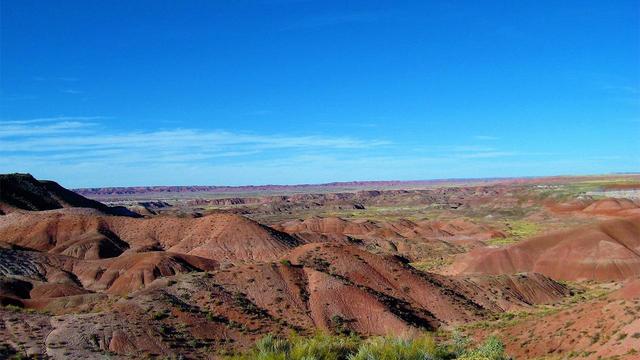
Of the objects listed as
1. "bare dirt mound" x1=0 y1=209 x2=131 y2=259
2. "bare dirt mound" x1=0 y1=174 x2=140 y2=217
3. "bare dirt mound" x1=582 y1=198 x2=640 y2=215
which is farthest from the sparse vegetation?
"bare dirt mound" x1=582 y1=198 x2=640 y2=215

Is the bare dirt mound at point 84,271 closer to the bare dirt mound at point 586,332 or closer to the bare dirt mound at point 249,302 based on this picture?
the bare dirt mound at point 249,302

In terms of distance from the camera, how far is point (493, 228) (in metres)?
121

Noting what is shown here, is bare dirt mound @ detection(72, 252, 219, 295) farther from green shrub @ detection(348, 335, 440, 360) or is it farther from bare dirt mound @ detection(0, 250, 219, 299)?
green shrub @ detection(348, 335, 440, 360)

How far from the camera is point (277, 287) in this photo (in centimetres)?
4275

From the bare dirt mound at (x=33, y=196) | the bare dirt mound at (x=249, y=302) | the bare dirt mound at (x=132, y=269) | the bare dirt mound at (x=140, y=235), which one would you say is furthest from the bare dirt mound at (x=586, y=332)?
the bare dirt mound at (x=33, y=196)

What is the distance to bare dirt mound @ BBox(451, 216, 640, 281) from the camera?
221 ft

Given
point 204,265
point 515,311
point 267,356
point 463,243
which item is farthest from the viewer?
point 463,243

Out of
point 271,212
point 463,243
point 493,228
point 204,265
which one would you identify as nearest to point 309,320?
point 204,265

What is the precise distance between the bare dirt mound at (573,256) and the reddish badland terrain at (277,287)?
17cm

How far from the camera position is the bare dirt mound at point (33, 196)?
340 ft

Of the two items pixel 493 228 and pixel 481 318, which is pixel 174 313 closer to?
pixel 481 318

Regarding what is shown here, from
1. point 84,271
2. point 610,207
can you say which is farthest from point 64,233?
point 610,207

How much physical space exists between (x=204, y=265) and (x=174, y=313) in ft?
102

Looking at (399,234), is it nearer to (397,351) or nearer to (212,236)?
(212,236)
